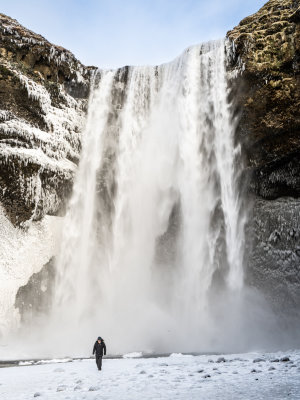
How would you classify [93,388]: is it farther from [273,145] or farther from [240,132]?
[240,132]

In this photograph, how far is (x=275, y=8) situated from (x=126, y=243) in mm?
16567

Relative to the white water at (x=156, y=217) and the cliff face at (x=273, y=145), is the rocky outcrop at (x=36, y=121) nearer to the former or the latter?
the white water at (x=156, y=217)

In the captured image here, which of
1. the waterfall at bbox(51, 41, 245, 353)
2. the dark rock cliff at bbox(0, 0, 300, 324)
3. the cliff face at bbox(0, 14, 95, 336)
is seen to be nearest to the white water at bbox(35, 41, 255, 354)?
the waterfall at bbox(51, 41, 245, 353)

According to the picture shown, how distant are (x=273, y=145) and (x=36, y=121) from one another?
539 inches

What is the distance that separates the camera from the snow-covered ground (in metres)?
6.48

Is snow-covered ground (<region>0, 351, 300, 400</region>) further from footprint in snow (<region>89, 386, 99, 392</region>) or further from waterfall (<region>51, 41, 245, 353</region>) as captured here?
waterfall (<region>51, 41, 245, 353</region>)

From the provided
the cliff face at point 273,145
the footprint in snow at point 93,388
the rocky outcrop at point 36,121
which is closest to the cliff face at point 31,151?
the rocky outcrop at point 36,121

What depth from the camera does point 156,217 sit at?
2220 cm

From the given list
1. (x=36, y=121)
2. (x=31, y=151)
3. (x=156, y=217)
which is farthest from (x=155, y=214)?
(x=36, y=121)

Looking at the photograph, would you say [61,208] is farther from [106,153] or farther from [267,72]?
[267,72]

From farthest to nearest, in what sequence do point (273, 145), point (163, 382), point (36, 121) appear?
1. point (36, 121)
2. point (273, 145)
3. point (163, 382)

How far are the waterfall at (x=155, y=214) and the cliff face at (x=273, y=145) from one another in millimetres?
1030

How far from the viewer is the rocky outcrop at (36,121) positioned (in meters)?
21.1

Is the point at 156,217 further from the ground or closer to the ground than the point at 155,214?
closer to the ground
